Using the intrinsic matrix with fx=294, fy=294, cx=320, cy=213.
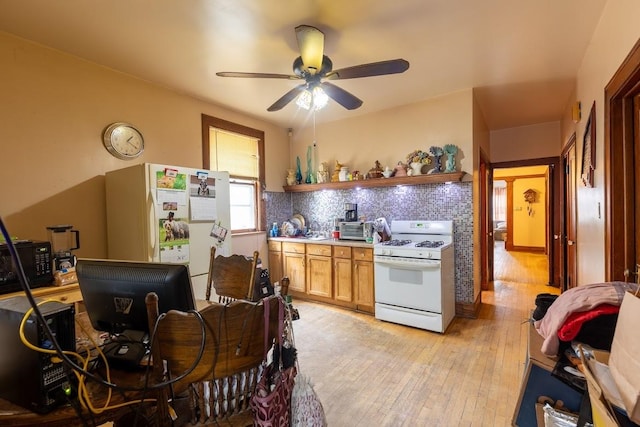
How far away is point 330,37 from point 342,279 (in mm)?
2676

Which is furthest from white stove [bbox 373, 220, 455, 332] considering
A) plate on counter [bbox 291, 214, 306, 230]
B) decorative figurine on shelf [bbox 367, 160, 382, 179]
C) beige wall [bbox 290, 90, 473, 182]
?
plate on counter [bbox 291, 214, 306, 230]

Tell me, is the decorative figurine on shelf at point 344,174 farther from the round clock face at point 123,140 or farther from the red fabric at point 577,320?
the red fabric at point 577,320

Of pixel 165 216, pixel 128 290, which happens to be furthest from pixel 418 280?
pixel 128 290

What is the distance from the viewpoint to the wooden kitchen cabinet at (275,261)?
14.2 feet

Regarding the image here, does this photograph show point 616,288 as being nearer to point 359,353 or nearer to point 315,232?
point 359,353

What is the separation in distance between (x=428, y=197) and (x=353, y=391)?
2421mm

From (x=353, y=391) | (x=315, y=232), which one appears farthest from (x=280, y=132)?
(x=353, y=391)

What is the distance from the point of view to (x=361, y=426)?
178 cm

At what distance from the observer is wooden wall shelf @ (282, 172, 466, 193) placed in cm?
335

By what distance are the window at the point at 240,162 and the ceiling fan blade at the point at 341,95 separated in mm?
1843

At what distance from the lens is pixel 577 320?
118 cm

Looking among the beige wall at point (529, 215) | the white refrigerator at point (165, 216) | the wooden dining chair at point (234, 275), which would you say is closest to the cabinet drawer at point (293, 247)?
the white refrigerator at point (165, 216)

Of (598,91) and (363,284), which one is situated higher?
(598,91)

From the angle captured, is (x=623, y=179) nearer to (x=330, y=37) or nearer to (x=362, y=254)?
(x=330, y=37)
